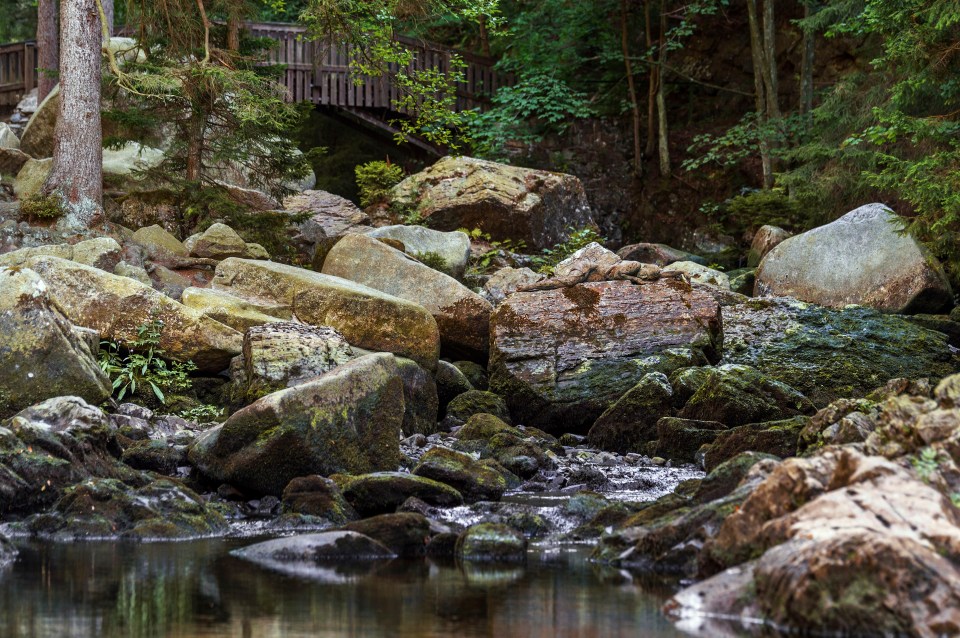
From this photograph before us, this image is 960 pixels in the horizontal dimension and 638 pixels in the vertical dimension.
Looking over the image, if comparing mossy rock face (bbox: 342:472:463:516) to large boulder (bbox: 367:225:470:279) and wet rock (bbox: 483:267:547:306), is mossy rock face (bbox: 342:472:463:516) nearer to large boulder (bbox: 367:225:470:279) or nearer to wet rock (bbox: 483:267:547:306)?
wet rock (bbox: 483:267:547:306)

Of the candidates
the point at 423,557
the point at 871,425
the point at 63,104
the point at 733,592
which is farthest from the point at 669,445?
the point at 63,104

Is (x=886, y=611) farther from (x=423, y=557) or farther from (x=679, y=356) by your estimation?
(x=679, y=356)

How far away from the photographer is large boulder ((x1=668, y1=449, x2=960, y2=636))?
4109 mm

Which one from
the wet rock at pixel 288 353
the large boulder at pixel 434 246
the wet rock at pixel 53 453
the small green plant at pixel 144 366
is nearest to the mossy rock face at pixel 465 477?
the wet rock at pixel 53 453

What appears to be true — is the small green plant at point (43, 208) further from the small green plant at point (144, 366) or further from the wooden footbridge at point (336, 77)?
the wooden footbridge at point (336, 77)

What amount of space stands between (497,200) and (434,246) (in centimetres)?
301

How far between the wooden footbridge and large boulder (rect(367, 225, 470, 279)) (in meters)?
7.03

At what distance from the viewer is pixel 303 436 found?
297 inches

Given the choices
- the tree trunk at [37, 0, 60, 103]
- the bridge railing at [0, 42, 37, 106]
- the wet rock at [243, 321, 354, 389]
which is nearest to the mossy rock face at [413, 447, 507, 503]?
the wet rock at [243, 321, 354, 389]

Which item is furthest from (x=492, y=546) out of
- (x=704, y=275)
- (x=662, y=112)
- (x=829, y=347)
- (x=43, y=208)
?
(x=662, y=112)

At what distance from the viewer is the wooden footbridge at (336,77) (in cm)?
2223

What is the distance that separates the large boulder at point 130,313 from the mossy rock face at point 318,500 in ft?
12.6

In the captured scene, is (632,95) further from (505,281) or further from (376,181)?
(505,281)

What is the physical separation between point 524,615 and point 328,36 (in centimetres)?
1144
